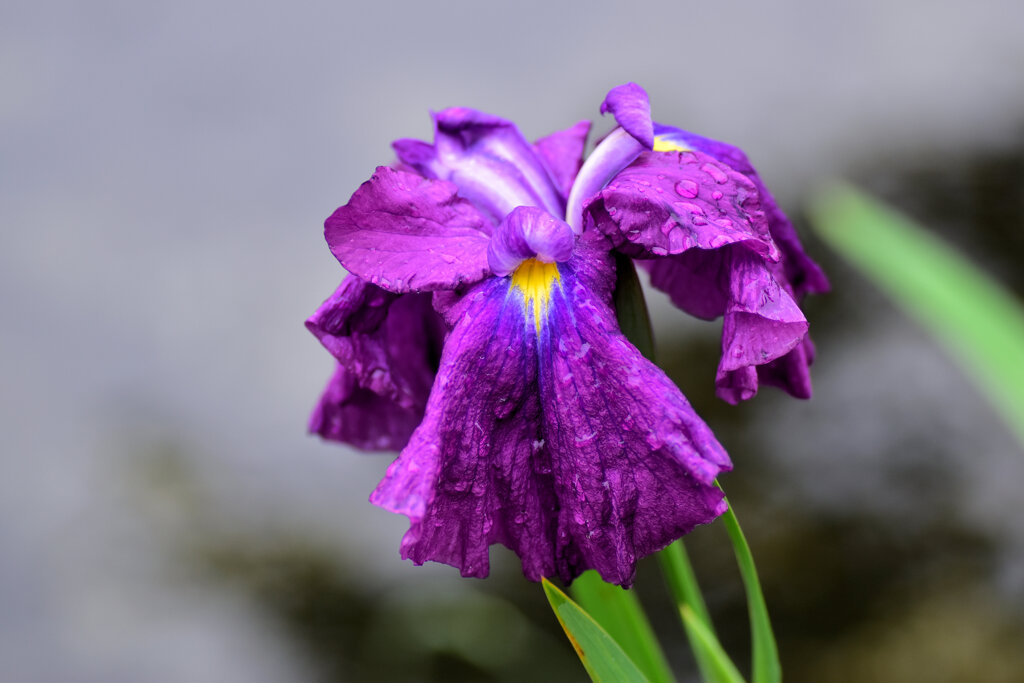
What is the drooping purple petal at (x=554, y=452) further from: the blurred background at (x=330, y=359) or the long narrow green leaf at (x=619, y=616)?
the blurred background at (x=330, y=359)

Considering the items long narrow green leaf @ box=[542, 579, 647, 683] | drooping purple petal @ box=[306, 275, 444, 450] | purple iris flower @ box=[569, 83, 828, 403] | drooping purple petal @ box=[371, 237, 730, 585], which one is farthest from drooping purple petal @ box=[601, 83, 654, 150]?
long narrow green leaf @ box=[542, 579, 647, 683]

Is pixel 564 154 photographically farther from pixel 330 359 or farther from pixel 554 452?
pixel 330 359

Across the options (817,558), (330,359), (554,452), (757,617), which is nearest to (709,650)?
(757,617)

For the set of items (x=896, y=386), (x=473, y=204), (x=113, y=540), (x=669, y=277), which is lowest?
(x=896, y=386)

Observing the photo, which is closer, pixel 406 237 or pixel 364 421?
pixel 406 237

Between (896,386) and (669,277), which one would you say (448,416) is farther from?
(896,386)

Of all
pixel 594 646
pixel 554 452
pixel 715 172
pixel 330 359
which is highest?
pixel 715 172

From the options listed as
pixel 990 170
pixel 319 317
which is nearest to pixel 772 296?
pixel 319 317

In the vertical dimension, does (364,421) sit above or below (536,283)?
below
